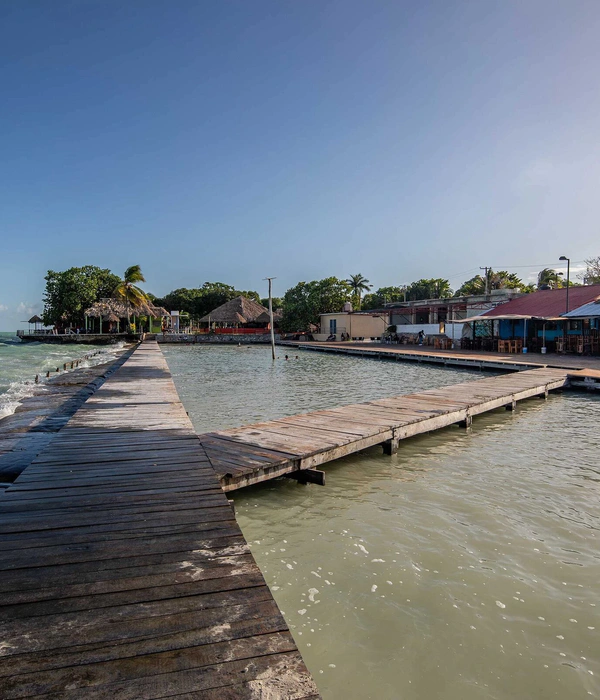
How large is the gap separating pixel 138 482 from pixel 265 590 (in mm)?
2140

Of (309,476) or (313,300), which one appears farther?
(313,300)

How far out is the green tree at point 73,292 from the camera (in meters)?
55.9

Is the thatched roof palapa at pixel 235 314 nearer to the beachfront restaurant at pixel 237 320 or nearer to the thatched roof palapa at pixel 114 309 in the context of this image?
the beachfront restaurant at pixel 237 320

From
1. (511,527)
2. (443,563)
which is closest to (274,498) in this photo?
(443,563)

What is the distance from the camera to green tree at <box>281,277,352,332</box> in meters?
44.4

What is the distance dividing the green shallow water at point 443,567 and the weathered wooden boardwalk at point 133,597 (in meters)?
0.88

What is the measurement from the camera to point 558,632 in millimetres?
3039

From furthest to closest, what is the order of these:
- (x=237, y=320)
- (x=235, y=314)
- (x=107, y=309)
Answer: (x=107, y=309), (x=235, y=314), (x=237, y=320)

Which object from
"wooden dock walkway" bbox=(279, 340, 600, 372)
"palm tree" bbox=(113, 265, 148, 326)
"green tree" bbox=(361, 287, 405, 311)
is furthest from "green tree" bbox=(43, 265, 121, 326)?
"wooden dock walkway" bbox=(279, 340, 600, 372)

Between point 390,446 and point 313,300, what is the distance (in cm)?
3776

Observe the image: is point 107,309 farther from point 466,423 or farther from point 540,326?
point 466,423

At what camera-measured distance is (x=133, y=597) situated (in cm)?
230

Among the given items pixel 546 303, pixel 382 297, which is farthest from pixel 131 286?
pixel 546 303

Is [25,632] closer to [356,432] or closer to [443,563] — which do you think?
[443,563]
